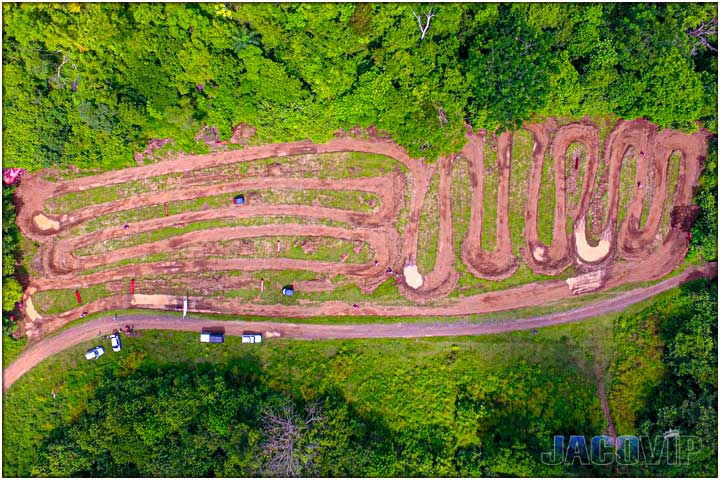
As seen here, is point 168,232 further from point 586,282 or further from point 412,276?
point 586,282

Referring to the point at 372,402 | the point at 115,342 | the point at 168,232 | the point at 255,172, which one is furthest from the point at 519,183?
the point at 115,342

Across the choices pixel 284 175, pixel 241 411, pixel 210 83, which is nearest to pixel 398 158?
pixel 284 175

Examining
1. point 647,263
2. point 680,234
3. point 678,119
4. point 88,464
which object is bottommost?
point 88,464

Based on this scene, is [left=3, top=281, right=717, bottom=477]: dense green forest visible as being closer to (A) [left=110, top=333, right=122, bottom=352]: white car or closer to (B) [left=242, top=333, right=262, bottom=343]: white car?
(A) [left=110, top=333, right=122, bottom=352]: white car

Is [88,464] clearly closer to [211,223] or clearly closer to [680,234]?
[211,223]

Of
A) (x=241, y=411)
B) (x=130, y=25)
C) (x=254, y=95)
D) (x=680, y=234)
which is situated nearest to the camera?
(x=130, y=25)
